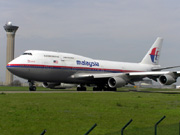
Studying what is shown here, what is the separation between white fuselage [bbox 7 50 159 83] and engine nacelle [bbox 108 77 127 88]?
312 centimetres

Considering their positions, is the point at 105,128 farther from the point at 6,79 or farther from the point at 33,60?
the point at 6,79

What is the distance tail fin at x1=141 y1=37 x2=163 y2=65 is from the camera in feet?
173

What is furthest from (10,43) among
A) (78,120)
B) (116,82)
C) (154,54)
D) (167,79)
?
(78,120)

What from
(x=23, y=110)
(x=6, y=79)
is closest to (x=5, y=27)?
(x=6, y=79)

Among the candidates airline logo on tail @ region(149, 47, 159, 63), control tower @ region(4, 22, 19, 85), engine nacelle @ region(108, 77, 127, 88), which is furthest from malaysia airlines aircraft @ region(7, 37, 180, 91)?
control tower @ region(4, 22, 19, 85)

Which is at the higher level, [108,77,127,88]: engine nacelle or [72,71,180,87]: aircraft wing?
[72,71,180,87]: aircraft wing

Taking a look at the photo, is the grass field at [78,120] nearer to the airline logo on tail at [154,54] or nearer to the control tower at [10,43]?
the airline logo on tail at [154,54]

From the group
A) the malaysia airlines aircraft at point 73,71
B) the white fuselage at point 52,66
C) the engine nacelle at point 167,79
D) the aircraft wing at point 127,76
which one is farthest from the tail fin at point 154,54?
the engine nacelle at point 167,79

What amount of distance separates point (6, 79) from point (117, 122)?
351ft

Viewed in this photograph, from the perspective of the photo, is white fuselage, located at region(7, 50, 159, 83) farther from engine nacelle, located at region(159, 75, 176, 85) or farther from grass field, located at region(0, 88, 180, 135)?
grass field, located at region(0, 88, 180, 135)

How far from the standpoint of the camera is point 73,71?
3844 cm

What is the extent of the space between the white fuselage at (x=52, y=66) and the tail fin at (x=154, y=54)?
1207 centimetres

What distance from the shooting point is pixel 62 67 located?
3697 cm

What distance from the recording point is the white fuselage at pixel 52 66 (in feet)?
111
